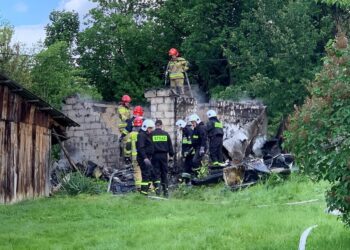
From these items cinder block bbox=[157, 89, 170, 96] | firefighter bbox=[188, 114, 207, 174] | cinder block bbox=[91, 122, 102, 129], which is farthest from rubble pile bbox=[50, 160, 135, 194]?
cinder block bbox=[157, 89, 170, 96]

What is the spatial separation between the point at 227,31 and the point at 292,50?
491 centimetres

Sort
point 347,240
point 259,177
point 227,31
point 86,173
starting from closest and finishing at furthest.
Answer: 1. point 347,240
2. point 259,177
3. point 86,173
4. point 227,31

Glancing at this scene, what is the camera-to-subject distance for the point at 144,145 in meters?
15.7

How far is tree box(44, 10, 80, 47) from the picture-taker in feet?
117

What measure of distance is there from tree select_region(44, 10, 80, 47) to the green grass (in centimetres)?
2232

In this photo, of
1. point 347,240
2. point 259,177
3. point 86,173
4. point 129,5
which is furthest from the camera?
point 129,5

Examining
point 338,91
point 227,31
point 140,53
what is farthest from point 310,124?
point 140,53

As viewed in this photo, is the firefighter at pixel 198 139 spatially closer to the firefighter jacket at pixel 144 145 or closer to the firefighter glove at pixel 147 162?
the firefighter jacket at pixel 144 145

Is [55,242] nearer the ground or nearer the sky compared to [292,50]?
nearer the ground

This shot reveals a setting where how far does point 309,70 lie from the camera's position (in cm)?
2364

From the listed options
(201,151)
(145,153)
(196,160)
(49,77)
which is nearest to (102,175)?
(196,160)

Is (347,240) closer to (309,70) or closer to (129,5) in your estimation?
(309,70)

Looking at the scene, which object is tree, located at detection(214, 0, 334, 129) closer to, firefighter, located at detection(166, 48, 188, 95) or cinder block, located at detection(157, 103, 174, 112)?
firefighter, located at detection(166, 48, 188, 95)

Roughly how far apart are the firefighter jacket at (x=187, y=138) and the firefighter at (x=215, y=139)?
23.7 inches
